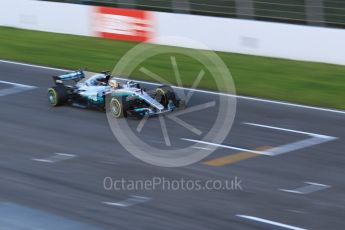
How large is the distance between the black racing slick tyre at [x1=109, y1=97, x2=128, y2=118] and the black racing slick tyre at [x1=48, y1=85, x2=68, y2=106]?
4.93 ft

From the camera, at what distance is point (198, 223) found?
389 inches

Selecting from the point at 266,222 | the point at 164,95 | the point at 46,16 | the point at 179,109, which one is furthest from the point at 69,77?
the point at 46,16

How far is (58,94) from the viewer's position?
Result: 16.1m

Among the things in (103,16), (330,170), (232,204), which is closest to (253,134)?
(330,170)

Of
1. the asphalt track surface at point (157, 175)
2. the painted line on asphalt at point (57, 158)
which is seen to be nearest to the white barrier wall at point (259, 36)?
the asphalt track surface at point (157, 175)

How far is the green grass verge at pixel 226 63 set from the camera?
57.2ft

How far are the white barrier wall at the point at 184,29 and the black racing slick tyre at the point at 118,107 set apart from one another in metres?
6.77

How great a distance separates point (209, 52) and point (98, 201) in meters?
11.2

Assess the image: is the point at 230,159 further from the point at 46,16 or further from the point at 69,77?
the point at 46,16

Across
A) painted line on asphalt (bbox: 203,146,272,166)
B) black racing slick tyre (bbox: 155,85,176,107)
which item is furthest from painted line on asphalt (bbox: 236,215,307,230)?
black racing slick tyre (bbox: 155,85,176,107)

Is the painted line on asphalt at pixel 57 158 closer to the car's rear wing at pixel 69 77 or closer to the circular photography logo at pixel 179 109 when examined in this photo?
the circular photography logo at pixel 179 109

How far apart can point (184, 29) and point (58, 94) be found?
277 inches

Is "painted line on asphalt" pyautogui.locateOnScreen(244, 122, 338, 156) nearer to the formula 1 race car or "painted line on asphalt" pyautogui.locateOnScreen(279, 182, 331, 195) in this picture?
"painted line on asphalt" pyautogui.locateOnScreen(279, 182, 331, 195)

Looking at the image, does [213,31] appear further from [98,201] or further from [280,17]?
[98,201]
